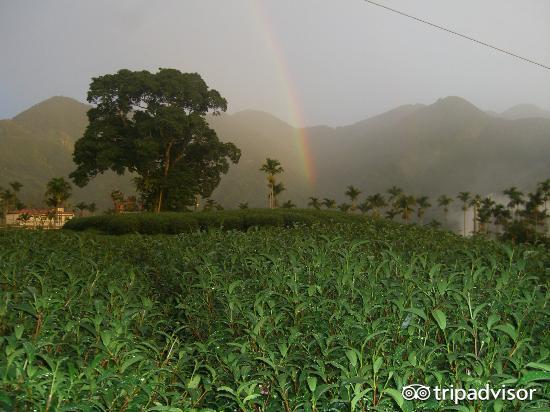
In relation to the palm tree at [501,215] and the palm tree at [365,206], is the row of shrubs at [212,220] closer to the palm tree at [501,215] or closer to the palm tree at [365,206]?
the palm tree at [501,215]

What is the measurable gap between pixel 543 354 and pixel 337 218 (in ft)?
66.6

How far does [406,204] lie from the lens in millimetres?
131625

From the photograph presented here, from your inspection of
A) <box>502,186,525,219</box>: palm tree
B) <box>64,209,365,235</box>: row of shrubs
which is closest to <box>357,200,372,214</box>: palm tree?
<box>502,186,525,219</box>: palm tree

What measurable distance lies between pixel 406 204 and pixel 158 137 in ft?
330

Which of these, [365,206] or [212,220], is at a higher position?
[365,206]

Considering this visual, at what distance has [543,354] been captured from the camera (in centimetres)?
256

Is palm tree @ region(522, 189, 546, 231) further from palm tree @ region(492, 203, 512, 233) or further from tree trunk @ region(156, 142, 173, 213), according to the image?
tree trunk @ region(156, 142, 173, 213)

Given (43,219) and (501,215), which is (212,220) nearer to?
(43,219)

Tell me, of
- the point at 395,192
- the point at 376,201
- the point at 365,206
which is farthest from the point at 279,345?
the point at 365,206

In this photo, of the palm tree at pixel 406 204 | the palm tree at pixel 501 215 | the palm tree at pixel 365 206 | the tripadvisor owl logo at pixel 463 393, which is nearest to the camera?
the tripadvisor owl logo at pixel 463 393

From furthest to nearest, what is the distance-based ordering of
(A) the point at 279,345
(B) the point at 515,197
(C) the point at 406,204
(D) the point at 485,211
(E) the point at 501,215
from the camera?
1. (C) the point at 406,204
2. (D) the point at 485,211
3. (E) the point at 501,215
4. (B) the point at 515,197
5. (A) the point at 279,345

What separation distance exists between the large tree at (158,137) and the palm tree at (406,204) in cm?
9671

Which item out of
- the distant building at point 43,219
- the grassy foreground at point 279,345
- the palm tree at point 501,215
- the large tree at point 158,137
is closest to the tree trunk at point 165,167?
the large tree at point 158,137

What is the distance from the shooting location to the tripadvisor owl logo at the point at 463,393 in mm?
2391
